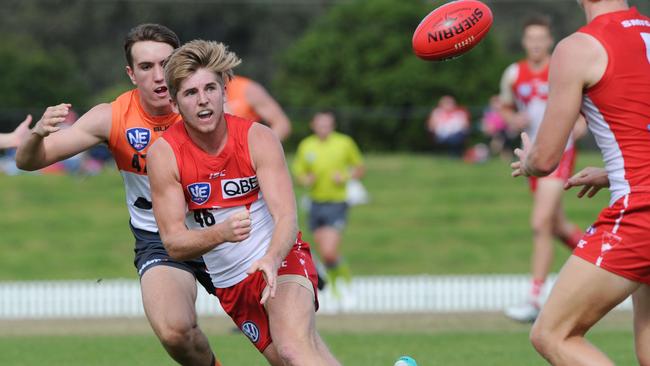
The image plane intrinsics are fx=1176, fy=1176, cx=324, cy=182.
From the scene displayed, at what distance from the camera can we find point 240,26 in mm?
50531

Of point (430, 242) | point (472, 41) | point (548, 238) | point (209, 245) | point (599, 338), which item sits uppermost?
point (472, 41)

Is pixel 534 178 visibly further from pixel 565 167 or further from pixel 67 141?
pixel 67 141

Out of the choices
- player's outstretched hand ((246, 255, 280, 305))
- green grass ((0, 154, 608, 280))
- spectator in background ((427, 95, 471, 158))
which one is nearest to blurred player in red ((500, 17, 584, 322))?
player's outstretched hand ((246, 255, 280, 305))

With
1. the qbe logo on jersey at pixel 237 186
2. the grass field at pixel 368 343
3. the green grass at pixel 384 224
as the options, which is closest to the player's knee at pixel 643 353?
the qbe logo on jersey at pixel 237 186

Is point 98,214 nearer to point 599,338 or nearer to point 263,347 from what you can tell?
point 599,338

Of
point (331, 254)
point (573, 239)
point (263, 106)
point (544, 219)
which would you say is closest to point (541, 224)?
point (544, 219)

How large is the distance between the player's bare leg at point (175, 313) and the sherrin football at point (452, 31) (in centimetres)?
192

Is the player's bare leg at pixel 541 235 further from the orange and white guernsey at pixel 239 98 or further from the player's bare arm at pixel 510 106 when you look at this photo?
the orange and white guernsey at pixel 239 98

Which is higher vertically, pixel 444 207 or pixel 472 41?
pixel 472 41

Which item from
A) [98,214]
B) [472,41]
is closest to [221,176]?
[472,41]

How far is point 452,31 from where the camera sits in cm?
670

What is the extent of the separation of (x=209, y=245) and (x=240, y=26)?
4559cm

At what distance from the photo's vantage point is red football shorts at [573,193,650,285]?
17.2 ft

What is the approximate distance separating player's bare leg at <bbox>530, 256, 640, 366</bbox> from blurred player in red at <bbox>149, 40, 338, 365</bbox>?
42.0 inches
